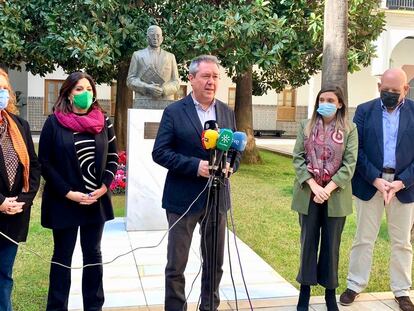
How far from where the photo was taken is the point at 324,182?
3.63 meters

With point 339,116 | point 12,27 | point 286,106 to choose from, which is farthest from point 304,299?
point 286,106

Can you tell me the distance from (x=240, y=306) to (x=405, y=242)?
143cm

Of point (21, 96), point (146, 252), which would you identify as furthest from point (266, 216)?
point (21, 96)

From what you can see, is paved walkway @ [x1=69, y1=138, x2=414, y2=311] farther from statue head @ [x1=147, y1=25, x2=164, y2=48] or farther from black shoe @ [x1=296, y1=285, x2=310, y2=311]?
statue head @ [x1=147, y1=25, x2=164, y2=48]

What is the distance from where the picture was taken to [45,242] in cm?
594

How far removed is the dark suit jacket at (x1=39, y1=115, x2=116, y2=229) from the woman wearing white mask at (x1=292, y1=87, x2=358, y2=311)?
5.02ft

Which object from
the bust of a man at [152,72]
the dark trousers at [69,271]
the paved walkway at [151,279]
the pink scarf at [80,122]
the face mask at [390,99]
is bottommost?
the paved walkway at [151,279]

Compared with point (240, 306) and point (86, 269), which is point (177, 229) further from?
point (240, 306)

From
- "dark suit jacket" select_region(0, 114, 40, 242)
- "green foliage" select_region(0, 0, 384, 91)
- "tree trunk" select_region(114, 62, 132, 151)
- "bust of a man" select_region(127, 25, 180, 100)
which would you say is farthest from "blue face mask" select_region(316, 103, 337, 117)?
"tree trunk" select_region(114, 62, 132, 151)

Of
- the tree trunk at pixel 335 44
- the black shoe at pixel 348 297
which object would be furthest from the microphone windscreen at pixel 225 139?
the tree trunk at pixel 335 44

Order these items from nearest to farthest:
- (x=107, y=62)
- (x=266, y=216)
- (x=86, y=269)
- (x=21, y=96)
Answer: (x=86, y=269) → (x=266, y=216) → (x=107, y=62) → (x=21, y=96)

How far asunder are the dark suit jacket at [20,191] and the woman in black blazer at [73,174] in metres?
0.13

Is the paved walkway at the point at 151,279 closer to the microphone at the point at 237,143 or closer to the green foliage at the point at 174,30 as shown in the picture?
the microphone at the point at 237,143

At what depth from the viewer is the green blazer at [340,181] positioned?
3583mm
